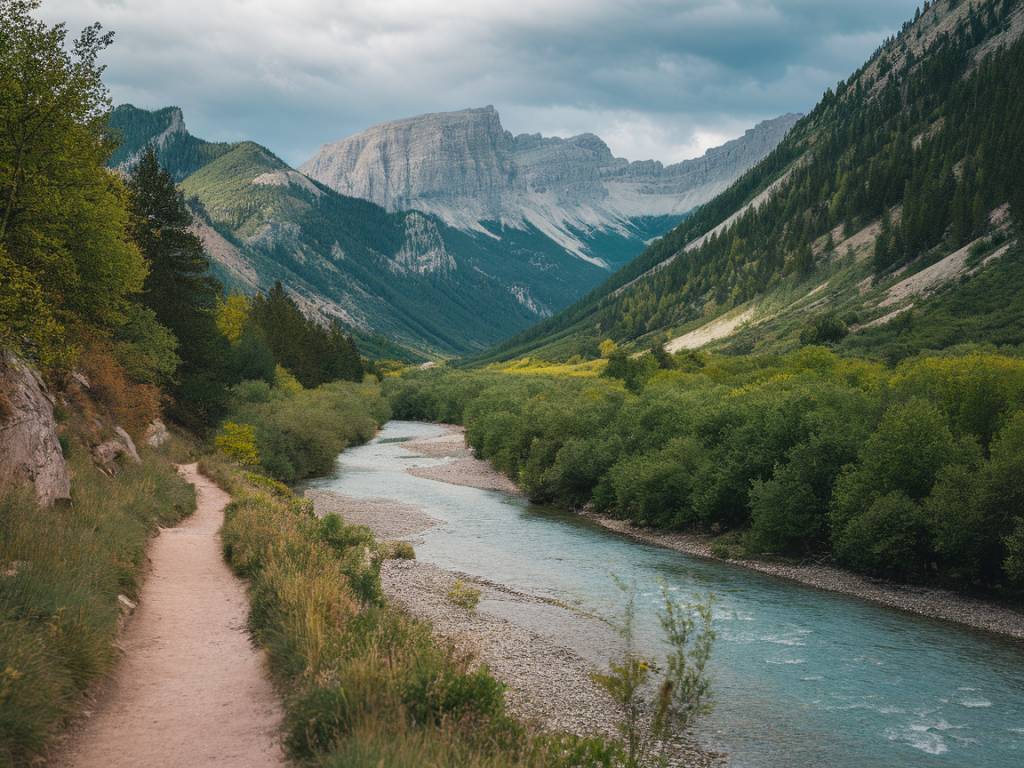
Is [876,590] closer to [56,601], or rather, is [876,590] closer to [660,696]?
[660,696]

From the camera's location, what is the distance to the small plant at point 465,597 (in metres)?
27.0

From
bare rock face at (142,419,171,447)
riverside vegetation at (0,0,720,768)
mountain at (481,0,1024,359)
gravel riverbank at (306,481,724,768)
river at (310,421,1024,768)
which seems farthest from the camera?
mountain at (481,0,1024,359)

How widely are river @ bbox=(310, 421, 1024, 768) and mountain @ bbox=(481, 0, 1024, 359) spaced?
175ft

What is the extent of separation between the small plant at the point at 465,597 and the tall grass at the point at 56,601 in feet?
34.6

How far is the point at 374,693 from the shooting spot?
35.8 ft

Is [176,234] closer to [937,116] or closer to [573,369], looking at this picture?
[573,369]

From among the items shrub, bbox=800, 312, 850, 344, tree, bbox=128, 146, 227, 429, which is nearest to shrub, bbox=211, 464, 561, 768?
tree, bbox=128, 146, 227, 429

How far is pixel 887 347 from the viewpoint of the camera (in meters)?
79.6

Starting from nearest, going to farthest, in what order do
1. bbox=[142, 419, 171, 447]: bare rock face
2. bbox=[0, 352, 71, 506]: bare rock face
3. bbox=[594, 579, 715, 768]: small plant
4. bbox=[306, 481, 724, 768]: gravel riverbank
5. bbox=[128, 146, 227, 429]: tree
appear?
bbox=[594, 579, 715, 768]: small plant → bbox=[306, 481, 724, 768]: gravel riverbank → bbox=[0, 352, 71, 506]: bare rock face → bbox=[142, 419, 171, 447]: bare rock face → bbox=[128, 146, 227, 429]: tree

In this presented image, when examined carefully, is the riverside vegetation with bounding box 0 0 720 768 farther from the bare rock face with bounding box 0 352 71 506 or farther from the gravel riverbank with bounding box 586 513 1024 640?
the gravel riverbank with bounding box 586 513 1024 640

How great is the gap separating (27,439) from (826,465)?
33988 millimetres

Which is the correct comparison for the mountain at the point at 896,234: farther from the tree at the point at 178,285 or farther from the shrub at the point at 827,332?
the tree at the point at 178,285

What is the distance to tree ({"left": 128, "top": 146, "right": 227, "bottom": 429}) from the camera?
51.2m

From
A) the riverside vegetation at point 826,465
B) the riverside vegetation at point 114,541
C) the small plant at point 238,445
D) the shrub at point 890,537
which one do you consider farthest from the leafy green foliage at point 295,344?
the shrub at point 890,537
